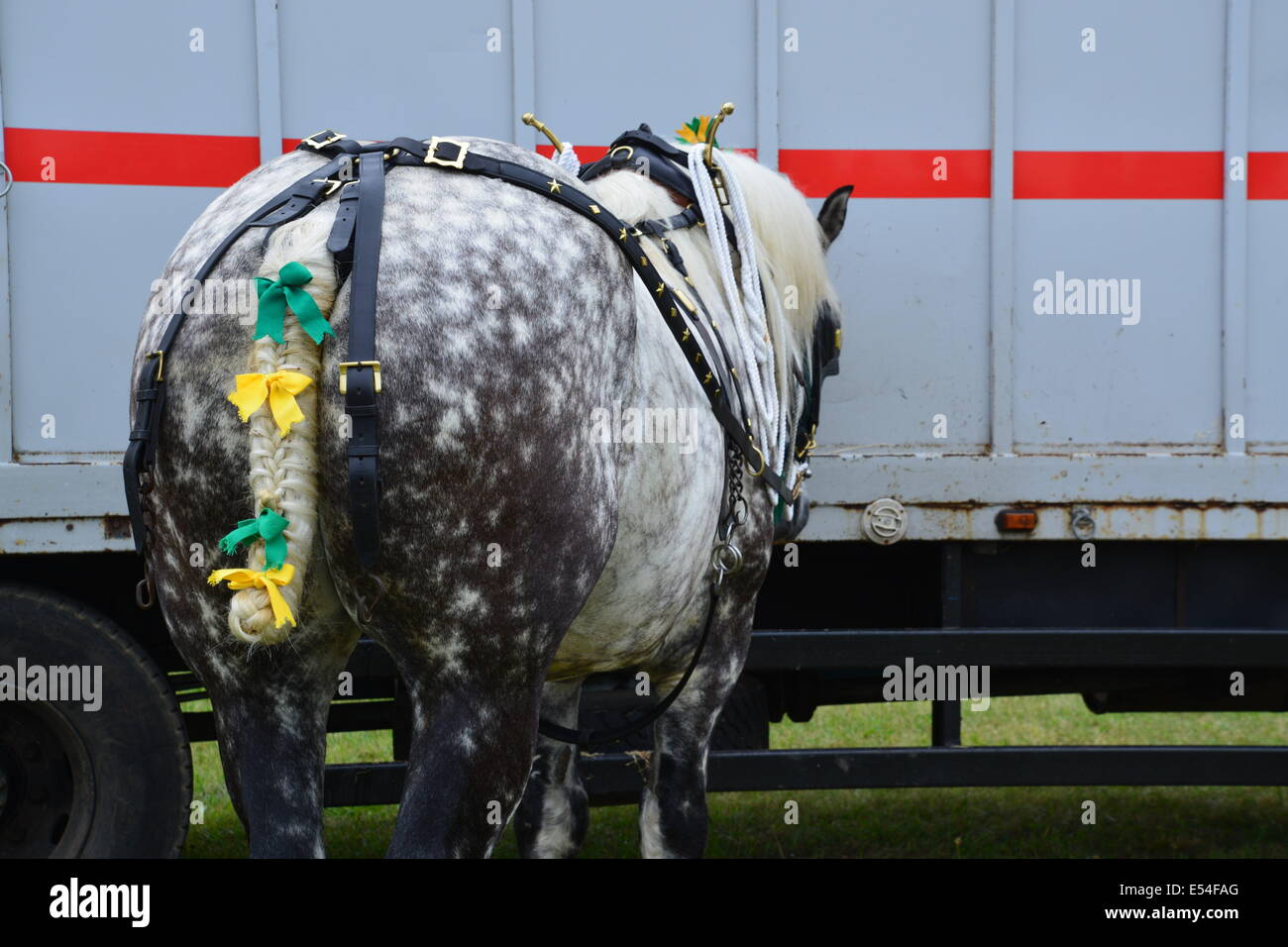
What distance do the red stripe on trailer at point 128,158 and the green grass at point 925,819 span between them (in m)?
2.39

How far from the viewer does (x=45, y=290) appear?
3.15 meters

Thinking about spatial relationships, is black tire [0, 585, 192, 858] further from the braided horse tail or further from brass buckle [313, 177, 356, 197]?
brass buckle [313, 177, 356, 197]

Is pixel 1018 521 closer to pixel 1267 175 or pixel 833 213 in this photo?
pixel 833 213

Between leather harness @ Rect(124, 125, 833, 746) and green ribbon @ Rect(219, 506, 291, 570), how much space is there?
4.1 inches

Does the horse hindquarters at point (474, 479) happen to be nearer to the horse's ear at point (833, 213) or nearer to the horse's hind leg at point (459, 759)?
the horse's hind leg at point (459, 759)

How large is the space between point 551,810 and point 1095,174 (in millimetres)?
2376

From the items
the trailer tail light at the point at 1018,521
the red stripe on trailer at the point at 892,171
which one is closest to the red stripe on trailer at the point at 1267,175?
the red stripe on trailer at the point at 892,171

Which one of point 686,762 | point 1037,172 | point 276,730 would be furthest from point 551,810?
point 1037,172

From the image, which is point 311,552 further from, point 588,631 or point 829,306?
point 829,306

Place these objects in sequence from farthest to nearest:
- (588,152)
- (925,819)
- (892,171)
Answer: (925,819)
(892,171)
(588,152)

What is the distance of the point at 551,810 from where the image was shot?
9.89ft

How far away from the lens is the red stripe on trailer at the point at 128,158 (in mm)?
3135

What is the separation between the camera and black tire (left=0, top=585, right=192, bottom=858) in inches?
124
